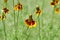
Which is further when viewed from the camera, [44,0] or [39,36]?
[44,0]

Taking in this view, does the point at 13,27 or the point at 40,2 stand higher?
the point at 40,2

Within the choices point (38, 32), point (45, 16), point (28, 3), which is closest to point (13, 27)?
point (38, 32)

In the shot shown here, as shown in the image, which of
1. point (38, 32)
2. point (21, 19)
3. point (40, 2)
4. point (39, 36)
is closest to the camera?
point (39, 36)

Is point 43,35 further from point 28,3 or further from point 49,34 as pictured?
point 28,3

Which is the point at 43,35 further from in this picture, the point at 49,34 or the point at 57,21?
the point at 57,21

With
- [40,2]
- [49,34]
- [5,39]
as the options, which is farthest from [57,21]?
[5,39]

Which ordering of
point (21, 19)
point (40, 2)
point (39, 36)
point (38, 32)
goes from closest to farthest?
1. point (39, 36)
2. point (38, 32)
3. point (21, 19)
4. point (40, 2)

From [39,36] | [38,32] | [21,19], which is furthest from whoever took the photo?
[21,19]

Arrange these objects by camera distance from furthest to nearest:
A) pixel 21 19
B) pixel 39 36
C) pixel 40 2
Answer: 1. pixel 40 2
2. pixel 21 19
3. pixel 39 36

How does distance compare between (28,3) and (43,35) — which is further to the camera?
(28,3)
